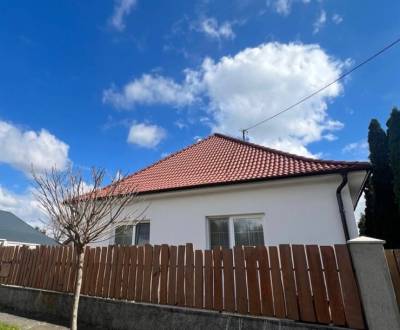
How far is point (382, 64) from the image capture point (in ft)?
27.4

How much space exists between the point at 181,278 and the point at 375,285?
326 cm

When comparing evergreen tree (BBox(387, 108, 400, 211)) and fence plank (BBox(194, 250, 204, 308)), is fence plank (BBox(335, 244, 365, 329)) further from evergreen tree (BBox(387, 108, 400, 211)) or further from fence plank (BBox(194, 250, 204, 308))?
evergreen tree (BBox(387, 108, 400, 211))

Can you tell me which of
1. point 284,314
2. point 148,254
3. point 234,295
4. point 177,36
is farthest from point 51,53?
point 284,314

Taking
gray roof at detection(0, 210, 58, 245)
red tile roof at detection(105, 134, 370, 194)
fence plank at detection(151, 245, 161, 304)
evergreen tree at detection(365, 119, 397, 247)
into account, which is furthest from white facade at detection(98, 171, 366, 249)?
gray roof at detection(0, 210, 58, 245)

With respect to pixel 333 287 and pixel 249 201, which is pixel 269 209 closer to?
pixel 249 201

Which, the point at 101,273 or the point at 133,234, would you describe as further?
the point at 133,234

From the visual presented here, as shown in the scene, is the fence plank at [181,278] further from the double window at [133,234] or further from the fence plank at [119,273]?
the double window at [133,234]

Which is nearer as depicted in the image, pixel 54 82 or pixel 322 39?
pixel 322 39

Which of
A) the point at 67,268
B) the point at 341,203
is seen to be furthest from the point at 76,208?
the point at 341,203

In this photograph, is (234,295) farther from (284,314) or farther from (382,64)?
(382,64)

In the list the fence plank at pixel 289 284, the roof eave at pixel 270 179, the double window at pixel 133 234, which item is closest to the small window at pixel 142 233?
the double window at pixel 133 234

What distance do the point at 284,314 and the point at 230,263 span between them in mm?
1165

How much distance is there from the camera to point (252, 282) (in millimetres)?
4277

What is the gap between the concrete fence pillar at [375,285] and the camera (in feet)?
10.8
